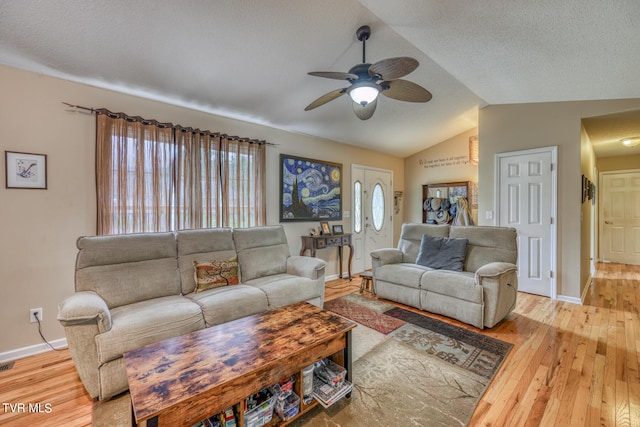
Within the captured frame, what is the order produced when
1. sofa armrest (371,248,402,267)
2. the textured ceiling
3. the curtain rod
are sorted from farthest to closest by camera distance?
sofa armrest (371,248,402,267) < the curtain rod < the textured ceiling

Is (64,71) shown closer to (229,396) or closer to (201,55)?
(201,55)

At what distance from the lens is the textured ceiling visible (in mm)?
1923

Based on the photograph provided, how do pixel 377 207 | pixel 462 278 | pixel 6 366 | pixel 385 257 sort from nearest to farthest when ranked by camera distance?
pixel 6 366
pixel 462 278
pixel 385 257
pixel 377 207

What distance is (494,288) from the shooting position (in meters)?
2.57

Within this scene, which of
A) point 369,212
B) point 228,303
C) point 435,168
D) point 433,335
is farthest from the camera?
point 435,168

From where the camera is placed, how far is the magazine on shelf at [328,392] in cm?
155

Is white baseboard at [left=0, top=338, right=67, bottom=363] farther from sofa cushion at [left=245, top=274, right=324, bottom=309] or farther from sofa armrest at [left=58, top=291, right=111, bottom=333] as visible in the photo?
sofa cushion at [left=245, top=274, right=324, bottom=309]

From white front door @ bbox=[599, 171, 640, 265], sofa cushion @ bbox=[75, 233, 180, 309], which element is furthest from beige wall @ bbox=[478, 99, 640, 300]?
sofa cushion @ bbox=[75, 233, 180, 309]

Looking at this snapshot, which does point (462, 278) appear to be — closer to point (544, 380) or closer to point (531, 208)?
point (544, 380)

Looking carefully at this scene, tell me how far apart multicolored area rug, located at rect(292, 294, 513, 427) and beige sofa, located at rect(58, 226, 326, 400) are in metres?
0.85

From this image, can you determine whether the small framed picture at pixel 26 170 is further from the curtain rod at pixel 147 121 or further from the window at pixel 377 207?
the window at pixel 377 207

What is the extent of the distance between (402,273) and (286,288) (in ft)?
4.81

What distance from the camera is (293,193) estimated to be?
4.02 m

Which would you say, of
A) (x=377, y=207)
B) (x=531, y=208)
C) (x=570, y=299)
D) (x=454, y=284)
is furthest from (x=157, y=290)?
(x=570, y=299)
